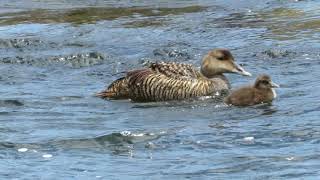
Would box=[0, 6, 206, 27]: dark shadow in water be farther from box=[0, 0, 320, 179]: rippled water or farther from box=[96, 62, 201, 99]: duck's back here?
box=[96, 62, 201, 99]: duck's back

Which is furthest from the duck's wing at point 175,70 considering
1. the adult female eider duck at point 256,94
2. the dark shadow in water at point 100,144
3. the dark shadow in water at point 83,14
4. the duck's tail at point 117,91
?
the dark shadow in water at point 83,14

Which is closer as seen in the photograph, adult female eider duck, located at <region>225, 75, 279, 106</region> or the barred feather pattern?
adult female eider duck, located at <region>225, 75, 279, 106</region>

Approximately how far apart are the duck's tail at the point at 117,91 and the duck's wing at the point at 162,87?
0.06 meters

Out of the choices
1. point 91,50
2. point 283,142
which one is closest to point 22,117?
point 283,142

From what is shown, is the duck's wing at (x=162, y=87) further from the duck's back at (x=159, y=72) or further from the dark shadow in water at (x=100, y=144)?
the dark shadow in water at (x=100, y=144)

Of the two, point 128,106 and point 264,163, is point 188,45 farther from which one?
point 264,163

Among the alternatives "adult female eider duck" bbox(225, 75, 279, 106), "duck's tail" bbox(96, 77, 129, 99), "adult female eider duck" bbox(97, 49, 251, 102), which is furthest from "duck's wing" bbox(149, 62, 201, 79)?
"adult female eider duck" bbox(225, 75, 279, 106)

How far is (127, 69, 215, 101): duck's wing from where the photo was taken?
14.1 meters

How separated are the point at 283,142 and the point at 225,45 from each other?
7.30m

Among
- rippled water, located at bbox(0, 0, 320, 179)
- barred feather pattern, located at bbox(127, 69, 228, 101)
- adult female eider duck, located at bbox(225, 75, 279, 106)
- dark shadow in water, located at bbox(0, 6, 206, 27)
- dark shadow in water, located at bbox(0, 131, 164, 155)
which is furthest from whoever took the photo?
dark shadow in water, located at bbox(0, 6, 206, 27)

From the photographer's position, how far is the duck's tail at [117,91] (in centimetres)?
1427

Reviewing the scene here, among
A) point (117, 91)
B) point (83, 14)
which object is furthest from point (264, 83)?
point (83, 14)

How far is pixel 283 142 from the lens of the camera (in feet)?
36.3

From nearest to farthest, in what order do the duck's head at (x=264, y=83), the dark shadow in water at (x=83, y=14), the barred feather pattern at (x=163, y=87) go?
the duck's head at (x=264, y=83) → the barred feather pattern at (x=163, y=87) → the dark shadow in water at (x=83, y=14)
